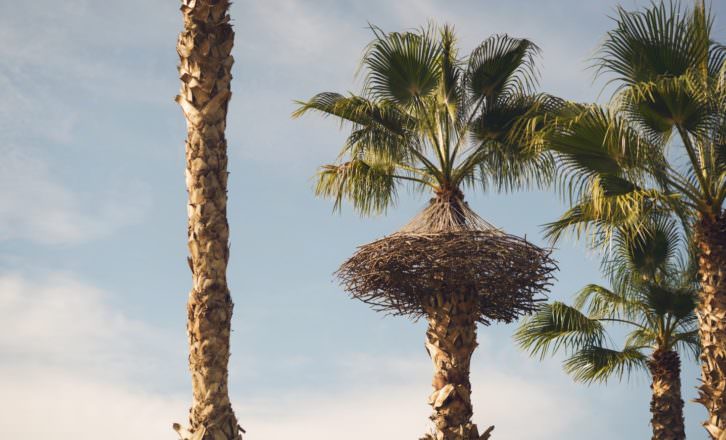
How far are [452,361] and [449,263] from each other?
1498 mm

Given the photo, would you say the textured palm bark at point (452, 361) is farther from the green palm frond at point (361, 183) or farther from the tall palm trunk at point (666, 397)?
the tall palm trunk at point (666, 397)

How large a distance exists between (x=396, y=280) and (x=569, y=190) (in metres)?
2.90

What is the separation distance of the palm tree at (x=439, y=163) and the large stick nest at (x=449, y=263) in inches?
0.8

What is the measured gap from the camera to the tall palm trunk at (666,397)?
62.0 ft

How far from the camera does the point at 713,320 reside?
1231 centimetres

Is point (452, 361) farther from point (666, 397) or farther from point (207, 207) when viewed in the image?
point (666, 397)

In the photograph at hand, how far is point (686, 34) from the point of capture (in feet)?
41.4

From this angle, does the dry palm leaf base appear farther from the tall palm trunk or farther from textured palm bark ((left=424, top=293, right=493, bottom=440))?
the tall palm trunk

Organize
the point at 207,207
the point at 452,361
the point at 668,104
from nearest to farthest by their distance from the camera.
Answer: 1. the point at 207,207
2. the point at 668,104
3. the point at 452,361

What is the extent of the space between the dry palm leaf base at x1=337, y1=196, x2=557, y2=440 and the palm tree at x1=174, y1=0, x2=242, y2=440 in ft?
17.1

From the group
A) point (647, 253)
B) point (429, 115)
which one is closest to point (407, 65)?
point (429, 115)

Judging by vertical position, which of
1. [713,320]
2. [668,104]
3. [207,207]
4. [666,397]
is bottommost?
[207,207]

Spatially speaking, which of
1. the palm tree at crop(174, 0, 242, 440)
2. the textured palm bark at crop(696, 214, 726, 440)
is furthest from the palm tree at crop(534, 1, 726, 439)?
the palm tree at crop(174, 0, 242, 440)

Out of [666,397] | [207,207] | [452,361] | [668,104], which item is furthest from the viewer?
[666,397]
